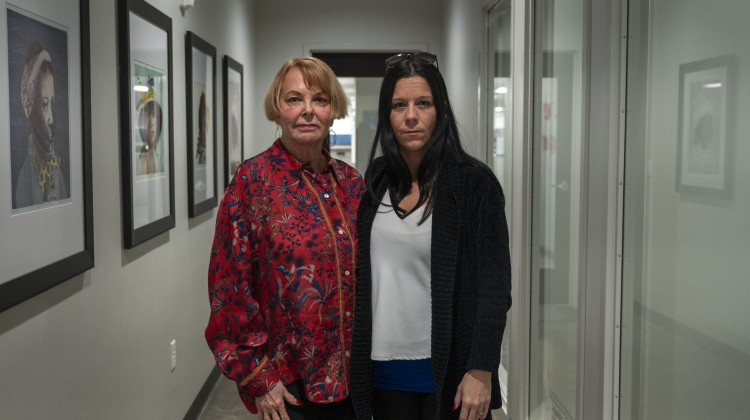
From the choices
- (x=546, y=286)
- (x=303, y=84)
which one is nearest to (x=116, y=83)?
(x=303, y=84)

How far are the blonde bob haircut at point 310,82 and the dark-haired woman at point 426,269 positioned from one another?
4.3 inches

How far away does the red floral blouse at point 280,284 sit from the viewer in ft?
4.38

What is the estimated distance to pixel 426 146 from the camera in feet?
4.46

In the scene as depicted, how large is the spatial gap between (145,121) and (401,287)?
1361mm

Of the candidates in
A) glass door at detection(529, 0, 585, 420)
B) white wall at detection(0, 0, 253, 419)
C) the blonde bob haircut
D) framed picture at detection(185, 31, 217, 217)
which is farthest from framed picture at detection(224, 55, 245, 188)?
the blonde bob haircut

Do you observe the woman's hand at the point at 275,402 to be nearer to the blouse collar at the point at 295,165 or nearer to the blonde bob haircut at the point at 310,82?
the blouse collar at the point at 295,165

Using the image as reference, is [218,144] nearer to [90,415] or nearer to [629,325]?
[90,415]

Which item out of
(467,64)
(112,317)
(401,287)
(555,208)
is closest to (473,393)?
(401,287)

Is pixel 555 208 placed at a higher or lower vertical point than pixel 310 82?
lower

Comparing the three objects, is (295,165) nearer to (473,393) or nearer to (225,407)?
(473,393)

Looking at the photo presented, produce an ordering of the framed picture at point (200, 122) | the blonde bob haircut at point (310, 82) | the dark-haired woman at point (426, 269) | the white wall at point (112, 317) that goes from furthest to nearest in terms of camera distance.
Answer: the framed picture at point (200, 122)
the white wall at point (112, 317)
the blonde bob haircut at point (310, 82)
the dark-haired woman at point (426, 269)

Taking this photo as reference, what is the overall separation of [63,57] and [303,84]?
64cm

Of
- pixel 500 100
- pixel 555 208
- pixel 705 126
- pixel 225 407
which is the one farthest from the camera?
pixel 225 407

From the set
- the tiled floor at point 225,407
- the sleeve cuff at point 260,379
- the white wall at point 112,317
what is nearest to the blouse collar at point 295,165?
the sleeve cuff at point 260,379
